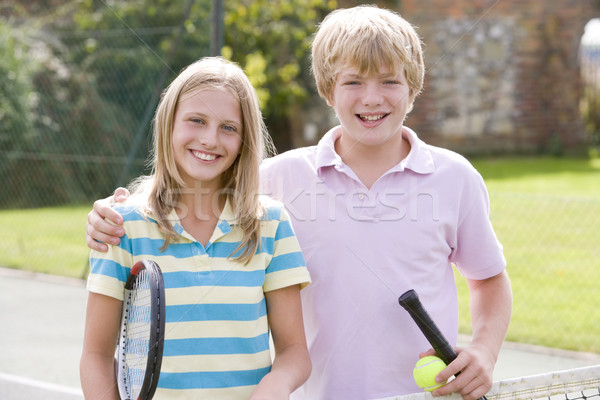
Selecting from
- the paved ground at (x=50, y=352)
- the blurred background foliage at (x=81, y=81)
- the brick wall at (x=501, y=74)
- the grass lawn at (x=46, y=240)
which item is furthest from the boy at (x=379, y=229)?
the brick wall at (x=501, y=74)

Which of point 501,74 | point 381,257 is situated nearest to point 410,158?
point 381,257

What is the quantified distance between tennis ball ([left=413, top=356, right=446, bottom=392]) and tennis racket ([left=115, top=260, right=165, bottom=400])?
2.46 ft

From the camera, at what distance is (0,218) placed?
1093cm

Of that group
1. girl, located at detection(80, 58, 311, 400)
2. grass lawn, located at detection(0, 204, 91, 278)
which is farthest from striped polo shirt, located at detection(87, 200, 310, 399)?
grass lawn, located at detection(0, 204, 91, 278)

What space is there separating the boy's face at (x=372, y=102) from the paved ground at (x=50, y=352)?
3140mm

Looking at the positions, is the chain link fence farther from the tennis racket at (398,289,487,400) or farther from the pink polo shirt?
the tennis racket at (398,289,487,400)

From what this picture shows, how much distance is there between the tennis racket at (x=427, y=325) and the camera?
2.26 meters

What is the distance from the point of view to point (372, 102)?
97.3 inches

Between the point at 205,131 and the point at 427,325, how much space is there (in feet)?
2.77

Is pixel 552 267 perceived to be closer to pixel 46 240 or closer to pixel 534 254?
pixel 534 254

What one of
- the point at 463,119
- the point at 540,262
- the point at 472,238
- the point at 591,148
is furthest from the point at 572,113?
the point at 472,238

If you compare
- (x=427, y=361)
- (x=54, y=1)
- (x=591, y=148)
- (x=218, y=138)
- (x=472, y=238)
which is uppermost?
(x=54, y=1)

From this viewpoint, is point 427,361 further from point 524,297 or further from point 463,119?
point 463,119

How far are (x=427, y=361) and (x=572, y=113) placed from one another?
633 inches
